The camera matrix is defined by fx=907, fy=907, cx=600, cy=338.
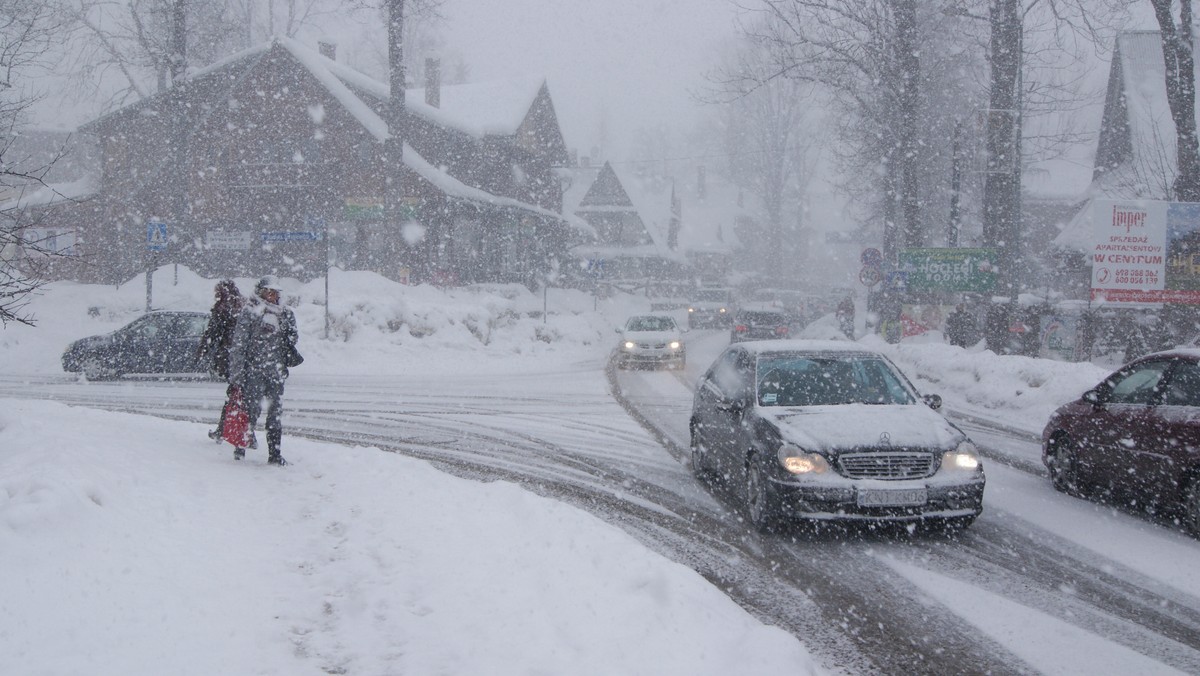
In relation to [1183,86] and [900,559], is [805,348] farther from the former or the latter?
[1183,86]

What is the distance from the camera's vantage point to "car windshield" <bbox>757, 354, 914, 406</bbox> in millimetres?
7977

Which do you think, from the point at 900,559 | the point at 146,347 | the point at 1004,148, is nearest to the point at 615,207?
the point at 1004,148

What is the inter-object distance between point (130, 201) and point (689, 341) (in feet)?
77.2

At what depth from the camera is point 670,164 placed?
10169 centimetres

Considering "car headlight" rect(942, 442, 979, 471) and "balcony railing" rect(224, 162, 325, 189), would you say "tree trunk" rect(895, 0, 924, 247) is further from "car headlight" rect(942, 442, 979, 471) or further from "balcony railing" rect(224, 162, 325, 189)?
"balcony railing" rect(224, 162, 325, 189)

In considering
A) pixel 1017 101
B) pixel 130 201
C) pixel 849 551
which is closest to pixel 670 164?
pixel 130 201

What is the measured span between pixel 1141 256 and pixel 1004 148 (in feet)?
11.9

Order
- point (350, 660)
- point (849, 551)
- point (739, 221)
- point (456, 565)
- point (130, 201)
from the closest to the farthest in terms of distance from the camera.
A: point (350, 660) < point (456, 565) < point (849, 551) < point (130, 201) < point (739, 221)

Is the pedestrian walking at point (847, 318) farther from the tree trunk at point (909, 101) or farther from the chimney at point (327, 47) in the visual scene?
the chimney at point (327, 47)

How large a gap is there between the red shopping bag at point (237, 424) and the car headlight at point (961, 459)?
641cm

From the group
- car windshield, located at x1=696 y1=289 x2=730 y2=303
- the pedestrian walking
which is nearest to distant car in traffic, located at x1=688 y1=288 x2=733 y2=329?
car windshield, located at x1=696 y1=289 x2=730 y2=303

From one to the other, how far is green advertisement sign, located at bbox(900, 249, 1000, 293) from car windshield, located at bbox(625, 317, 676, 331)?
6520 millimetres

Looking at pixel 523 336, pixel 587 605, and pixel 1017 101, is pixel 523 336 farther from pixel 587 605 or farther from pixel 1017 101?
pixel 587 605

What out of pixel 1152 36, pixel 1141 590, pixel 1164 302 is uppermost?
pixel 1152 36
